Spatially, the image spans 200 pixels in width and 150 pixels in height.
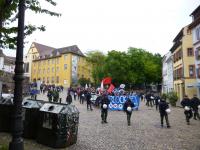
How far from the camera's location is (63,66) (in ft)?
256

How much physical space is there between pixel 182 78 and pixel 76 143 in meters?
33.8

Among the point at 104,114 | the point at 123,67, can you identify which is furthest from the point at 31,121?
the point at 123,67

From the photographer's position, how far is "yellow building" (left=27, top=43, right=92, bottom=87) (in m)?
76.8

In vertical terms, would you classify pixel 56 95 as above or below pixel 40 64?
below

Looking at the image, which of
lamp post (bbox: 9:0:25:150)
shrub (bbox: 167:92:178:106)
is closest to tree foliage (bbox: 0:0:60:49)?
lamp post (bbox: 9:0:25:150)

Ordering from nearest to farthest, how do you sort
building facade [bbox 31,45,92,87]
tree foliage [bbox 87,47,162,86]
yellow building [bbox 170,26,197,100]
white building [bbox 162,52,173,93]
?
1. yellow building [bbox 170,26,197,100]
2. white building [bbox 162,52,173,93]
3. tree foliage [bbox 87,47,162,86]
4. building facade [bbox 31,45,92,87]

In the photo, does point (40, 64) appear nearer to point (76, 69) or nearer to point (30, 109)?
point (76, 69)

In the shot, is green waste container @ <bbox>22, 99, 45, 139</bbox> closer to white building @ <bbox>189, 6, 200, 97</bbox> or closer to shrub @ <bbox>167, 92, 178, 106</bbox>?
shrub @ <bbox>167, 92, 178, 106</bbox>

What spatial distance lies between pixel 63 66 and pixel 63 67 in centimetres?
34

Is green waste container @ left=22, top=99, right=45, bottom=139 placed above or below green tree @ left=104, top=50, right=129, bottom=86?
below

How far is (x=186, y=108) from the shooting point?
49.6 feet

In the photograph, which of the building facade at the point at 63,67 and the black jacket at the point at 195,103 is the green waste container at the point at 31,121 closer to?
the black jacket at the point at 195,103

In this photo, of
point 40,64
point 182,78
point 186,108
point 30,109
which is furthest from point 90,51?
point 30,109

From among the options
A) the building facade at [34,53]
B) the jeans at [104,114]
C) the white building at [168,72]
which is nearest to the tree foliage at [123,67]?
the white building at [168,72]
